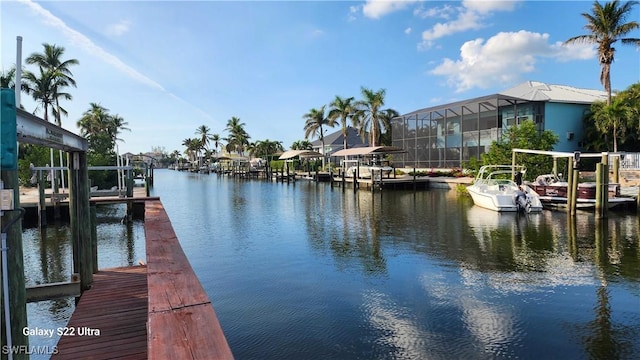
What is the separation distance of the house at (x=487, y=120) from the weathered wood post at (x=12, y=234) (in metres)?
37.2

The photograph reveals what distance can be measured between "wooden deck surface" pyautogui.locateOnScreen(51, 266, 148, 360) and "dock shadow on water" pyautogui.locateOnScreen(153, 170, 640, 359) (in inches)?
61.4

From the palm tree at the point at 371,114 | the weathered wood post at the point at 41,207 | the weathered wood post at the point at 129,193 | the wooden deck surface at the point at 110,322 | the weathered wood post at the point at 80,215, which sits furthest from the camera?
the palm tree at the point at 371,114

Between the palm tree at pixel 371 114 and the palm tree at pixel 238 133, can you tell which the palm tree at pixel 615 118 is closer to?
the palm tree at pixel 371 114

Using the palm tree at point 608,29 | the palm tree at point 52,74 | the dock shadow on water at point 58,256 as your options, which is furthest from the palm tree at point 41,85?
the palm tree at point 608,29

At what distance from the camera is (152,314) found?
2.57m

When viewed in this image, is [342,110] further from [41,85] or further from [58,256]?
[58,256]

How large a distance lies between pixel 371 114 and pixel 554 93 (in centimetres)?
1999

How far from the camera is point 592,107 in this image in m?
35.9

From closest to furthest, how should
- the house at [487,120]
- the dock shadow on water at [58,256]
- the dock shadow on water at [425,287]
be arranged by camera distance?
the dock shadow on water at [425,287]
the dock shadow on water at [58,256]
the house at [487,120]

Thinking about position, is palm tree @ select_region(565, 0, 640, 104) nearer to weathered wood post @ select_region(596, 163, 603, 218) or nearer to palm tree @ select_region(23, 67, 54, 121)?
weathered wood post @ select_region(596, 163, 603, 218)

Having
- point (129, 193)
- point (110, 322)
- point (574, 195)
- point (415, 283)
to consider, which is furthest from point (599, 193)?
point (129, 193)

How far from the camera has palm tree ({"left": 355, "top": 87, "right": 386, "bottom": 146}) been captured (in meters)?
49.8

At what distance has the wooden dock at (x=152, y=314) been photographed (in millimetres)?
2236

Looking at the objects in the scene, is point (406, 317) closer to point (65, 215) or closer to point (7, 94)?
point (7, 94)
